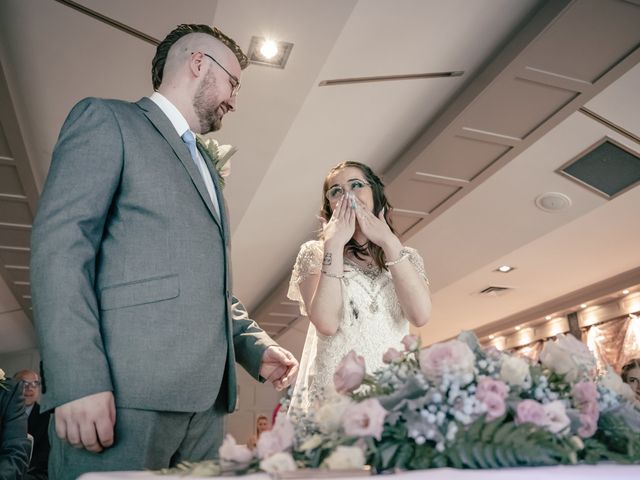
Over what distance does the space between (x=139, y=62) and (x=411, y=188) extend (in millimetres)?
2802

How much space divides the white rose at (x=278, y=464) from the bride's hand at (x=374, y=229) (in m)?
1.38

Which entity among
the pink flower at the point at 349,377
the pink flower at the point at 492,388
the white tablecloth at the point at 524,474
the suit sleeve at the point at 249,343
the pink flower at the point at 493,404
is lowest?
the white tablecloth at the point at 524,474

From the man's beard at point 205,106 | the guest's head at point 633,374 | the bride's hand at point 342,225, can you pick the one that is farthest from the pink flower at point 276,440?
the guest's head at point 633,374

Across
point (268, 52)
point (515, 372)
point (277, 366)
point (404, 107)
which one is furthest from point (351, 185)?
point (404, 107)

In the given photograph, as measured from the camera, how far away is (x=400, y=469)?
2.74 ft

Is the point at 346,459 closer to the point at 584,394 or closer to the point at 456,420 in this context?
the point at 456,420

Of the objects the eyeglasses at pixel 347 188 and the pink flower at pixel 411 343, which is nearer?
the pink flower at pixel 411 343

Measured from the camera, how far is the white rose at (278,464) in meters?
0.81

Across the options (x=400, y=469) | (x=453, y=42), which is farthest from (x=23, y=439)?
(x=453, y=42)

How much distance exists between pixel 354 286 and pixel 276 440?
53.5 inches

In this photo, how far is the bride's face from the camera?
7.73ft

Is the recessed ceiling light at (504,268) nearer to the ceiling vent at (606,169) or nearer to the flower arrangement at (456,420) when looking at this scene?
the ceiling vent at (606,169)

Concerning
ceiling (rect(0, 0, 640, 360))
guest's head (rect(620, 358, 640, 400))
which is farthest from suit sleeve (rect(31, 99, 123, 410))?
guest's head (rect(620, 358, 640, 400))

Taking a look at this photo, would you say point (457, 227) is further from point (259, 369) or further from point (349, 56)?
point (259, 369)
